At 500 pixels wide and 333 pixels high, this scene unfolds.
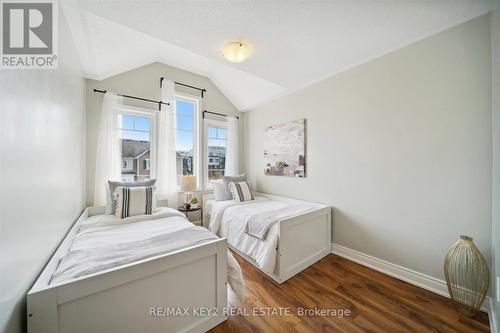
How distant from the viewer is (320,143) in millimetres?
2566

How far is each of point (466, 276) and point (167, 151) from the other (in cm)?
351

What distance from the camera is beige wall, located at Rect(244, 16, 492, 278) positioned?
4.89 ft

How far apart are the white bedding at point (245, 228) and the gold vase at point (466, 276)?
1240 mm

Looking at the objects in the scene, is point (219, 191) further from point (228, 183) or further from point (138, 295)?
point (138, 295)

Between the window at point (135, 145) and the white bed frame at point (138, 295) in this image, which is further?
the window at point (135, 145)

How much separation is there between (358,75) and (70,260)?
10.1 feet

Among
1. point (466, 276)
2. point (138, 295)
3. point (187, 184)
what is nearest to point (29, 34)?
point (138, 295)

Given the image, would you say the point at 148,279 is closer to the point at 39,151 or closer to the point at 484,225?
the point at 39,151

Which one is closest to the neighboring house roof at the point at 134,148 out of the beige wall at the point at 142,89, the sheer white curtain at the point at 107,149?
the sheer white curtain at the point at 107,149

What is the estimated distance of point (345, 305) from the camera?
Result: 1529mm

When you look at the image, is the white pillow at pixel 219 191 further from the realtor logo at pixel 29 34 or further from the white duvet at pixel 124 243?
the realtor logo at pixel 29 34

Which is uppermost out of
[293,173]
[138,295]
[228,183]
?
[293,173]

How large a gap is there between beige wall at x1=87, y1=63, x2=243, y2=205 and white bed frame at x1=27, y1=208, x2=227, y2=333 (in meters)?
1.42

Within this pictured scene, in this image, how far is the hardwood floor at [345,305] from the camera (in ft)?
4.35
